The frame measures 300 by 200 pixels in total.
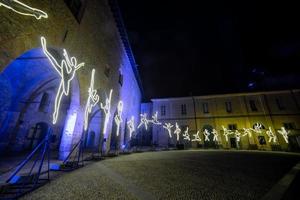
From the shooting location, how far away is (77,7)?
264 inches

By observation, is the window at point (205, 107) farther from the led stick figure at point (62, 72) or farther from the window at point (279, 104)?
the led stick figure at point (62, 72)

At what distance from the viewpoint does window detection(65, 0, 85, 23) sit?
6052 mm

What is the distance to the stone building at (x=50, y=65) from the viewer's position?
4.04m

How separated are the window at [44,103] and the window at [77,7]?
26.9ft

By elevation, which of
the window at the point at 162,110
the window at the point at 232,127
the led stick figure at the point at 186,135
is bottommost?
the led stick figure at the point at 186,135

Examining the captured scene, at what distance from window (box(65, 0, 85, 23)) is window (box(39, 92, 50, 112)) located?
8.21m

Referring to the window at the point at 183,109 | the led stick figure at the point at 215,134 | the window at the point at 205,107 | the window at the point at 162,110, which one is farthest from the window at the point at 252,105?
the window at the point at 162,110

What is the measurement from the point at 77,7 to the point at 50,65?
412 cm

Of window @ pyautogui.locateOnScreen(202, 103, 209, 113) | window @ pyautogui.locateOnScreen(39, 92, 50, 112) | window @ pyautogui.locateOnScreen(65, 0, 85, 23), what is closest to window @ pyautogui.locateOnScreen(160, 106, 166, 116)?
window @ pyautogui.locateOnScreen(202, 103, 209, 113)

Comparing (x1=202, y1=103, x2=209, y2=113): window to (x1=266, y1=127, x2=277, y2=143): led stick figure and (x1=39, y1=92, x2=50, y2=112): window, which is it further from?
(x1=39, y1=92, x2=50, y2=112): window

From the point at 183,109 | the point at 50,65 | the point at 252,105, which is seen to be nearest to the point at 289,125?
the point at 252,105

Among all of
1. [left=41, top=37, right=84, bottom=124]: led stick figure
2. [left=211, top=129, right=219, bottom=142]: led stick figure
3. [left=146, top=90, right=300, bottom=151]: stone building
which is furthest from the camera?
[left=211, top=129, right=219, bottom=142]: led stick figure

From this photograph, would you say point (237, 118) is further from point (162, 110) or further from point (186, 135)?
point (162, 110)

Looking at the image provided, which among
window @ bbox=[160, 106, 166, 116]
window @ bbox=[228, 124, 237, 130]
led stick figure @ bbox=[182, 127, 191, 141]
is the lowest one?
led stick figure @ bbox=[182, 127, 191, 141]
